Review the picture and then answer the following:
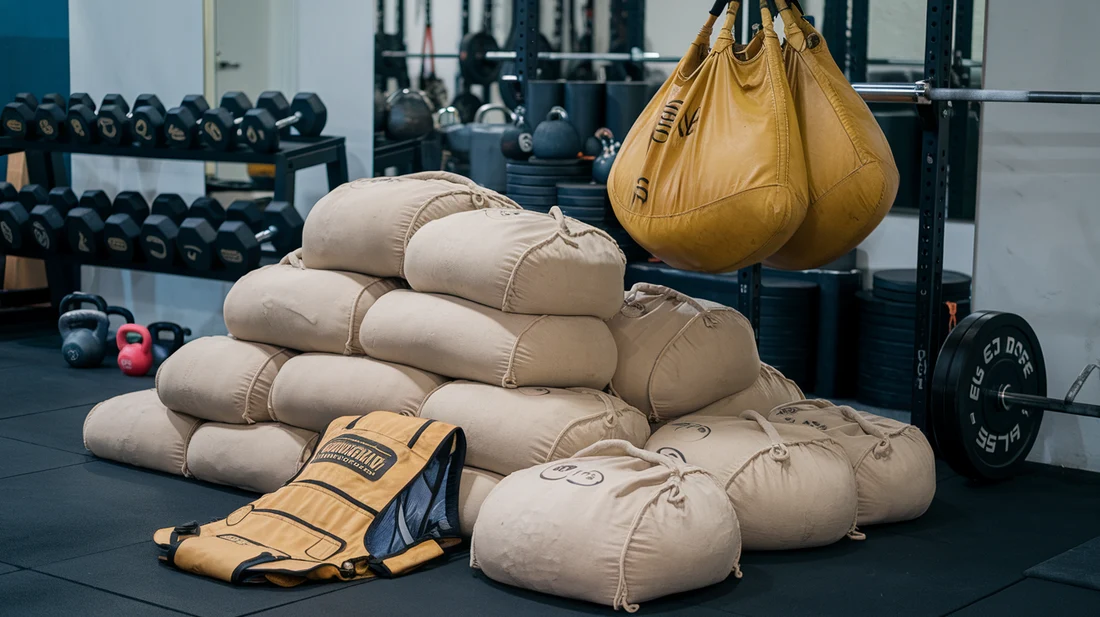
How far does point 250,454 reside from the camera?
11.3ft

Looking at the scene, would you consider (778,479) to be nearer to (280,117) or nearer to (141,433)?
(141,433)

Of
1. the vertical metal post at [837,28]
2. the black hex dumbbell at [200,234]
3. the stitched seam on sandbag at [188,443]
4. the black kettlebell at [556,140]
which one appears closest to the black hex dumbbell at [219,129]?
the black hex dumbbell at [200,234]

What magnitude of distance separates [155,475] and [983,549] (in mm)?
2324

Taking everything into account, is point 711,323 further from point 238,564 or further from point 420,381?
point 238,564

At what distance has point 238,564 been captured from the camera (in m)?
2.75

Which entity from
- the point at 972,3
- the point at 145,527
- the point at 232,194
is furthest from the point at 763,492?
the point at 232,194

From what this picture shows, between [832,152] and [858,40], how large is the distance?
129 inches

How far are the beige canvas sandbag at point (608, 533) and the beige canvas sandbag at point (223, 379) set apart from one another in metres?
0.96

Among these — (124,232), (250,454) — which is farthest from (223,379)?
(124,232)

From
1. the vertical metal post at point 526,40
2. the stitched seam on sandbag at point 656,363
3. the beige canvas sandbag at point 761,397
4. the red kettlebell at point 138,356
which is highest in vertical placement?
the vertical metal post at point 526,40

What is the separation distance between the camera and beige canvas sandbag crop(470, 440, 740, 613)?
262cm

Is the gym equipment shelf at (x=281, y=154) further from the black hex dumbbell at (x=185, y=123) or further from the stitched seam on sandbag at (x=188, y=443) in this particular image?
the stitched seam on sandbag at (x=188, y=443)

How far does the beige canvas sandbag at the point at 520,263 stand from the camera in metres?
3.08

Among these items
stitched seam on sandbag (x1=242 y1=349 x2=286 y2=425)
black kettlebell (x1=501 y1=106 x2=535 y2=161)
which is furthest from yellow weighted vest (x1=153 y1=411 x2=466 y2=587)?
black kettlebell (x1=501 y1=106 x2=535 y2=161)
